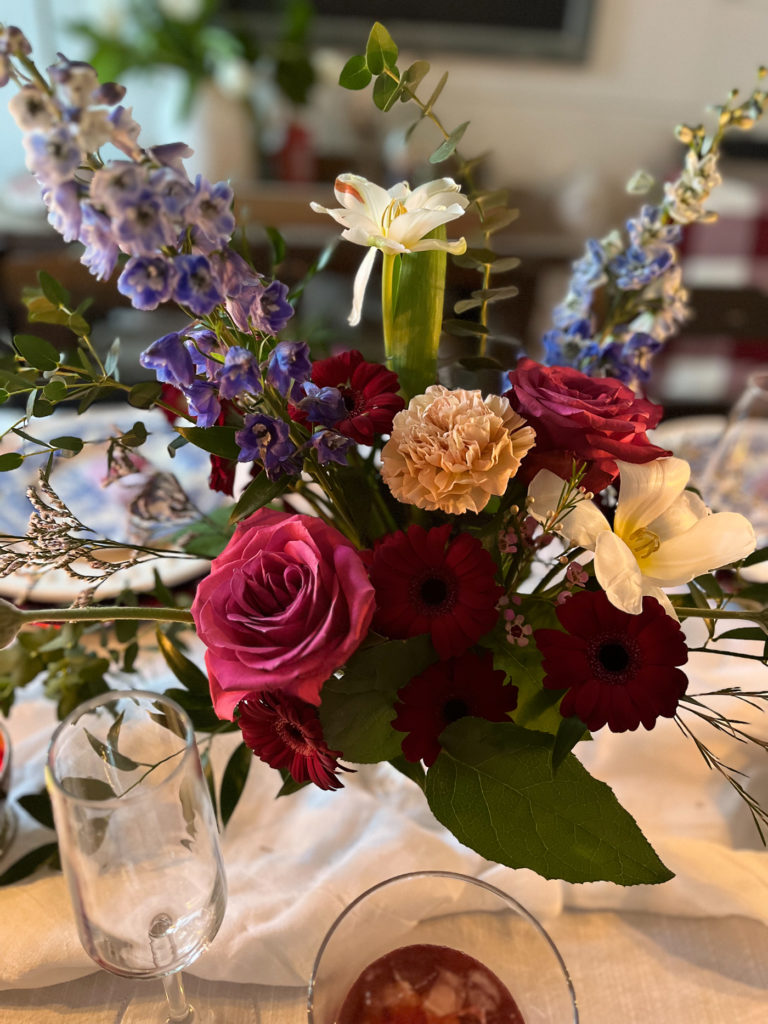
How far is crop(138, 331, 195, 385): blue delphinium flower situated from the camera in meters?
0.34

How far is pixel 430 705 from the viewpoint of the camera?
0.35 m

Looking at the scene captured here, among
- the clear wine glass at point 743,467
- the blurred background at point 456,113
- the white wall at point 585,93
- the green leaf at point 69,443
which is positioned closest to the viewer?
the green leaf at point 69,443

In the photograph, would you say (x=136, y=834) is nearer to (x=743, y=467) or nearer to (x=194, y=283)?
(x=194, y=283)

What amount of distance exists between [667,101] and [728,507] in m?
1.86

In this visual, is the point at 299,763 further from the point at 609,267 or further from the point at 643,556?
the point at 609,267

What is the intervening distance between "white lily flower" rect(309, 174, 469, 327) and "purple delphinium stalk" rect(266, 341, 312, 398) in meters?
0.06

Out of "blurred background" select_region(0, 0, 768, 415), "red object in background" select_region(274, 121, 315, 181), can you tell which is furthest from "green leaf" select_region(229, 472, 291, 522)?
"red object in background" select_region(274, 121, 315, 181)

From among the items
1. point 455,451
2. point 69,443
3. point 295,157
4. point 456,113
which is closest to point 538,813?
point 455,451

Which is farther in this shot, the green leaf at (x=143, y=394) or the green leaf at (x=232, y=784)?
the green leaf at (x=232, y=784)

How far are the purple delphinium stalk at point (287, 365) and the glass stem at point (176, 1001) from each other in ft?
1.00

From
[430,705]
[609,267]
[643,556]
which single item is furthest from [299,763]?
[609,267]

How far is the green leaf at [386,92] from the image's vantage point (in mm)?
393

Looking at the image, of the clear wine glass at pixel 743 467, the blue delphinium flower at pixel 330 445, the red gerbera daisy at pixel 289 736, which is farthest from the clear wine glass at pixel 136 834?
the clear wine glass at pixel 743 467

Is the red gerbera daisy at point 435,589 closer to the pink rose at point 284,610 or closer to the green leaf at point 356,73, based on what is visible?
the pink rose at point 284,610
